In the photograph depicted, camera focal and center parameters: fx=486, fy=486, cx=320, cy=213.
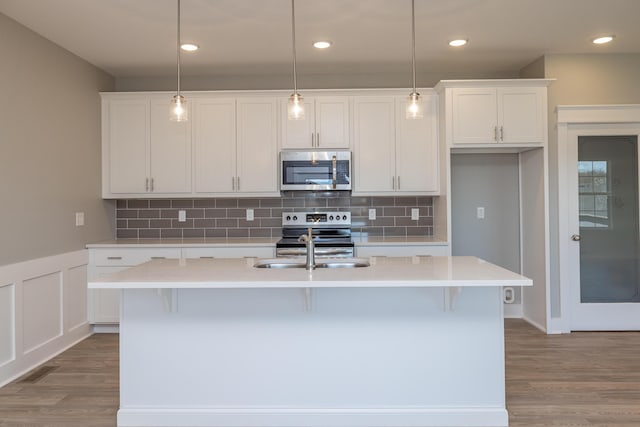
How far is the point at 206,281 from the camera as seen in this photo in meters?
2.17

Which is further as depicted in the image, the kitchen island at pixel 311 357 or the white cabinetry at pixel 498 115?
the white cabinetry at pixel 498 115

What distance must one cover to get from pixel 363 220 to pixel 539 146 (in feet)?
5.72

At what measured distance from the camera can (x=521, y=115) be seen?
4.24 metres

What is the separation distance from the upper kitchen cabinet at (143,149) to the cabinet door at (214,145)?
10 cm

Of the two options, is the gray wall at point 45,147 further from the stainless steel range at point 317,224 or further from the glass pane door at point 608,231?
the glass pane door at point 608,231

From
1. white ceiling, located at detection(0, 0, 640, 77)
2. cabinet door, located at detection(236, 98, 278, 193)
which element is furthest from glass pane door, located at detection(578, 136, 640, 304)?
cabinet door, located at detection(236, 98, 278, 193)

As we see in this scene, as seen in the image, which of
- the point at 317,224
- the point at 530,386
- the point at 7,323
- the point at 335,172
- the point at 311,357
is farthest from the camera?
the point at 317,224

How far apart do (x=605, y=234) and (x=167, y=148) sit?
407 cm

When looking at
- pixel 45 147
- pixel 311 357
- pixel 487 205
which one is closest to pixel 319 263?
pixel 311 357

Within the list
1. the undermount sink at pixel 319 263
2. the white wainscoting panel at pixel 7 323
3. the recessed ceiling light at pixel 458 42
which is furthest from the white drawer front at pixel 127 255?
the recessed ceiling light at pixel 458 42

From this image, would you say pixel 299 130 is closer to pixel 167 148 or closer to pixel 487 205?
pixel 167 148

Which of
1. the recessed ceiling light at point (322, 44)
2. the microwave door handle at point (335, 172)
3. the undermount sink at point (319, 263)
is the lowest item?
the undermount sink at point (319, 263)

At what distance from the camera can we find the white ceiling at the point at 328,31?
10.6 ft

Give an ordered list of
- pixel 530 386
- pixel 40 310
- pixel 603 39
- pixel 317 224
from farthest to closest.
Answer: pixel 317 224, pixel 603 39, pixel 40 310, pixel 530 386
